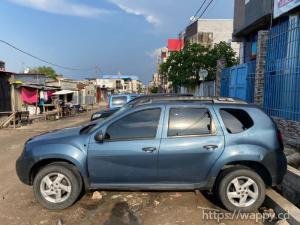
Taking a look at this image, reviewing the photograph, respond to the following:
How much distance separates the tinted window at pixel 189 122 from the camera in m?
5.89

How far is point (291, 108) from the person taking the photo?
10.1m

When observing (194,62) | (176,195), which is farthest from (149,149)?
(194,62)

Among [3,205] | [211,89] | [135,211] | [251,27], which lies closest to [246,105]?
[135,211]

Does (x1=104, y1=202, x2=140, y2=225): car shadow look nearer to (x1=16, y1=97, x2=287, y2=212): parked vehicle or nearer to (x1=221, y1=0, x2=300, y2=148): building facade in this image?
(x1=16, y1=97, x2=287, y2=212): parked vehicle

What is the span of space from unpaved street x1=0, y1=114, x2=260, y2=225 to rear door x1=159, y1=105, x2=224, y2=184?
498mm

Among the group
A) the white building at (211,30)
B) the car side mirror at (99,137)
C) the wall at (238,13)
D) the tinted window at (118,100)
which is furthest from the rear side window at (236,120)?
the white building at (211,30)

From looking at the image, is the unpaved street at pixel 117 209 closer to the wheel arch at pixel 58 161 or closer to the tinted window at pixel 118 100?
the wheel arch at pixel 58 161

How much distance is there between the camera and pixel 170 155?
5781 millimetres

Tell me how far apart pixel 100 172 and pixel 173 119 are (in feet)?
4.53

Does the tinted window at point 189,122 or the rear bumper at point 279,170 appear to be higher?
the tinted window at point 189,122

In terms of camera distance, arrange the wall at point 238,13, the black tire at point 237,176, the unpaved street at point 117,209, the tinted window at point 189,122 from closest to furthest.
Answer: the unpaved street at point 117,209
the black tire at point 237,176
the tinted window at point 189,122
the wall at point 238,13

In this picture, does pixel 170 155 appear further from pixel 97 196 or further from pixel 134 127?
pixel 97 196

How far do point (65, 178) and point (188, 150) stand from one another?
6.36 ft

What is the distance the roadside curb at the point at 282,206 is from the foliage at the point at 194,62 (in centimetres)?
2061
